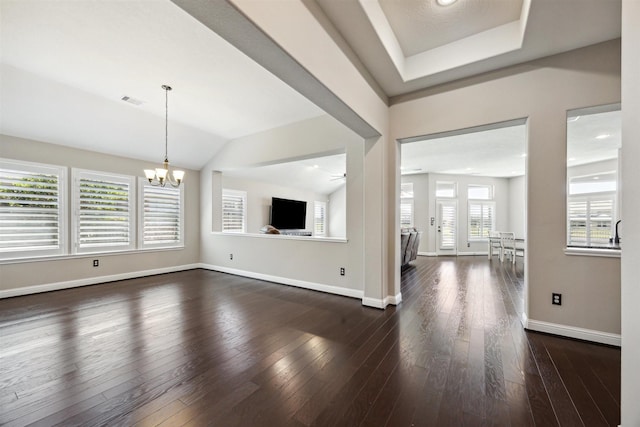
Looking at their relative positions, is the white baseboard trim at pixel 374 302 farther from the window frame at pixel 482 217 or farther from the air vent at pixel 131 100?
the window frame at pixel 482 217

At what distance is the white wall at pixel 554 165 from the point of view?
2445 millimetres

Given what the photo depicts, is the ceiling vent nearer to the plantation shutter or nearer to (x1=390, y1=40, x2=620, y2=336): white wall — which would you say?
(x1=390, y1=40, x2=620, y2=336): white wall

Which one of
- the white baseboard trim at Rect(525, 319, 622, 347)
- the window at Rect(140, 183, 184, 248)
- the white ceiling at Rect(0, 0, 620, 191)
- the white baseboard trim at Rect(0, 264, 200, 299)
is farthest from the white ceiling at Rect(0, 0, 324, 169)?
the white baseboard trim at Rect(525, 319, 622, 347)

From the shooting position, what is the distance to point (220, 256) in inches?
224

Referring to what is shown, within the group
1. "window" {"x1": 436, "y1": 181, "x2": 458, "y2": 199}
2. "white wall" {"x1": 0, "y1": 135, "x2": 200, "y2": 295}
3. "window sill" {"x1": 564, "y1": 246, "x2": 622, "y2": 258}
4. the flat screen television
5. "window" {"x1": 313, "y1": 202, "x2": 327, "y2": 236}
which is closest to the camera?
"window sill" {"x1": 564, "y1": 246, "x2": 622, "y2": 258}

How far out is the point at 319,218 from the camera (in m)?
10.3

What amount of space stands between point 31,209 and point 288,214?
18.6 ft

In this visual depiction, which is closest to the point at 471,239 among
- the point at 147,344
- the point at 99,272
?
the point at 147,344

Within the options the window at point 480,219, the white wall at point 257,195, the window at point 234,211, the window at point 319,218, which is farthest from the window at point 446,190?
the window at point 234,211

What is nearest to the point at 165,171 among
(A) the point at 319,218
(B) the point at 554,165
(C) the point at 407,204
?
(B) the point at 554,165

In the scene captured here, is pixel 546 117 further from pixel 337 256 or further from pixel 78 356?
pixel 78 356

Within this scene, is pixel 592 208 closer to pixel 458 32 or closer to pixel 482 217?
pixel 482 217

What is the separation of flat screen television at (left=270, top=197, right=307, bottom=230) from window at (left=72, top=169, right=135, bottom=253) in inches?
146

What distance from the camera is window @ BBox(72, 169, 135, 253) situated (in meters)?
4.40
